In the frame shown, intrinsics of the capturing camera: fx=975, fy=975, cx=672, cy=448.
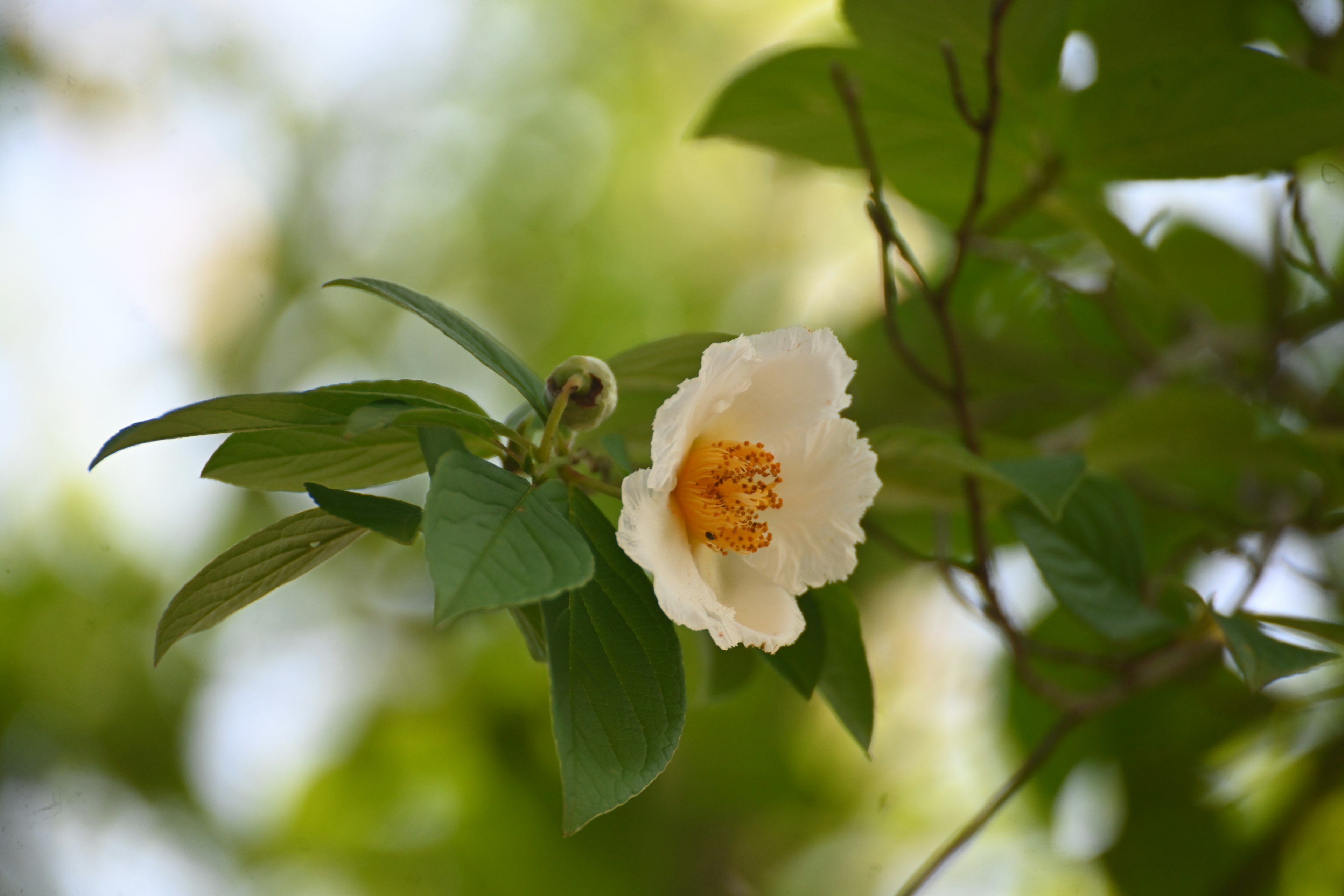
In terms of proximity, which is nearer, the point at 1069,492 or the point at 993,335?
the point at 1069,492

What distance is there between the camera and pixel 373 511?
0.46m

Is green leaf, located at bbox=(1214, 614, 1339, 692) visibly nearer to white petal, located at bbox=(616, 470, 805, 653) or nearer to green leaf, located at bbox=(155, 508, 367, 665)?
white petal, located at bbox=(616, 470, 805, 653)

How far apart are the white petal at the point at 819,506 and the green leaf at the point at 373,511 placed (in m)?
0.21

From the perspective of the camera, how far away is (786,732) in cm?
159

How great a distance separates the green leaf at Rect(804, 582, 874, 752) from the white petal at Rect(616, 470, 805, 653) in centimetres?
7

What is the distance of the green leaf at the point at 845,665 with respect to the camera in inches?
24.4

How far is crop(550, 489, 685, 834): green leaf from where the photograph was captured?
430 mm

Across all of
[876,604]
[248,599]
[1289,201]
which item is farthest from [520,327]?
[248,599]

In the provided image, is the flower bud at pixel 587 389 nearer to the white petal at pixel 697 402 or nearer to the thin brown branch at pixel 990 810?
the white petal at pixel 697 402

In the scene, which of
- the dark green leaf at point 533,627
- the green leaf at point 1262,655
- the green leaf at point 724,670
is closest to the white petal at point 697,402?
the dark green leaf at point 533,627

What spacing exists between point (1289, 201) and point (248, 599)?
40.7 inches

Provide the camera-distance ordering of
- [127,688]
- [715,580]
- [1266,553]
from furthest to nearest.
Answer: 1. [127,688]
2. [1266,553]
3. [715,580]

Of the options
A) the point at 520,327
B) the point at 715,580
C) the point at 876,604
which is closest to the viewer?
the point at 715,580

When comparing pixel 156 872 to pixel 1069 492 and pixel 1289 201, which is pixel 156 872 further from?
pixel 1289 201
